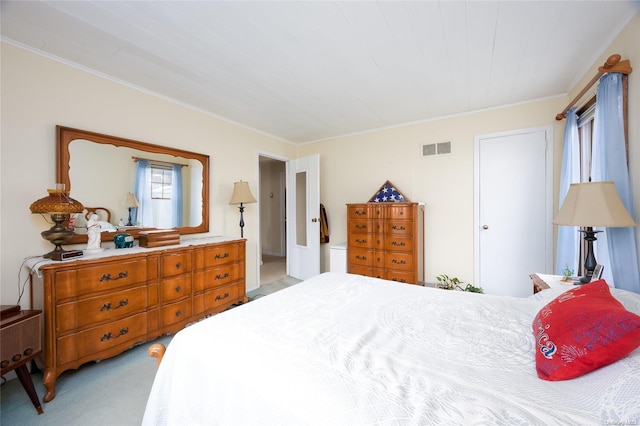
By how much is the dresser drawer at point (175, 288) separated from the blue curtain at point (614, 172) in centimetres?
333

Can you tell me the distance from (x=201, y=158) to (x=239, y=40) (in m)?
1.71

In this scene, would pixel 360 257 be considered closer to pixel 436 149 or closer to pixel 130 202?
pixel 436 149

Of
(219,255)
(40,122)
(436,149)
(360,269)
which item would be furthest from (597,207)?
(40,122)

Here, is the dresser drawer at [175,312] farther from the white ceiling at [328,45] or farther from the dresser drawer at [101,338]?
the white ceiling at [328,45]

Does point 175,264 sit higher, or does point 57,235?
point 57,235

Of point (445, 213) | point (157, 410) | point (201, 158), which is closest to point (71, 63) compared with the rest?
point (201, 158)

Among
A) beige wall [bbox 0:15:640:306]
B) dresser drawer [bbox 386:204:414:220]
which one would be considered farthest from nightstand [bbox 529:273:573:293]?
dresser drawer [bbox 386:204:414:220]

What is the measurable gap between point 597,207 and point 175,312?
3344mm

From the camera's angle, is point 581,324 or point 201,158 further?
point 201,158

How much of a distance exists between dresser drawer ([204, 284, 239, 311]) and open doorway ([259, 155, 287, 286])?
10.1 feet

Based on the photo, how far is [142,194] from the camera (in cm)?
265

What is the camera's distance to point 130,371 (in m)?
1.98

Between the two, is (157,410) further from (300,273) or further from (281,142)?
(281,142)

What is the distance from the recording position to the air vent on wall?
344cm
